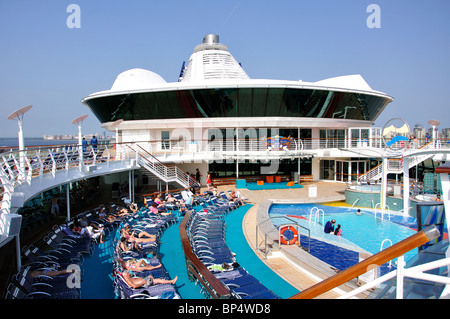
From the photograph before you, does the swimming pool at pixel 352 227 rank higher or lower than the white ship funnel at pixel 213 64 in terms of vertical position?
lower

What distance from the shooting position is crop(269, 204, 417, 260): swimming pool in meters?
10.1

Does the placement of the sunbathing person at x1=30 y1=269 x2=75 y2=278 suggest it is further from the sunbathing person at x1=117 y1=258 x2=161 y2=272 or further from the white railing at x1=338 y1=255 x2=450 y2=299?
the white railing at x1=338 y1=255 x2=450 y2=299

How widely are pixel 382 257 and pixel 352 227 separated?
37.4ft

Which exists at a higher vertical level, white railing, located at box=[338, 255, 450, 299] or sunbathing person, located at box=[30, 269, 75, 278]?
white railing, located at box=[338, 255, 450, 299]

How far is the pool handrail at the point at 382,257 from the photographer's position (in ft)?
4.73

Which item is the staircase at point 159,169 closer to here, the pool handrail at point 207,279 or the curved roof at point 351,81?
the pool handrail at point 207,279

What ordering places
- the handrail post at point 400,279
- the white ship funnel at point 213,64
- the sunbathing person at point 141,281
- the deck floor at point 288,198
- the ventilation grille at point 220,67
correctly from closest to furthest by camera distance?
1. the handrail post at point 400,279
2. the sunbathing person at point 141,281
3. the deck floor at point 288,198
4. the ventilation grille at point 220,67
5. the white ship funnel at point 213,64

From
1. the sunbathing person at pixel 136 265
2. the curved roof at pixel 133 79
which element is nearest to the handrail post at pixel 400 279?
the sunbathing person at pixel 136 265

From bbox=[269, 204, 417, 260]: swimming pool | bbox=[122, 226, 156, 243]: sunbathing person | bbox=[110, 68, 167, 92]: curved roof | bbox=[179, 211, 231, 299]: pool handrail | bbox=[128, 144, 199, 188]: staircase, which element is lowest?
bbox=[269, 204, 417, 260]: swimming pool

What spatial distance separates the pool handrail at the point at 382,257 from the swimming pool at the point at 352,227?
22.3 ft

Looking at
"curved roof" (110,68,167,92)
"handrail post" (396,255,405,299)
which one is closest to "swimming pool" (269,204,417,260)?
"handrail post" (396,255,405,299)

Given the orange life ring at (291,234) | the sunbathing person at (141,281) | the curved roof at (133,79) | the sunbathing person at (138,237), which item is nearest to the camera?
the sunbathing person at (141,281)

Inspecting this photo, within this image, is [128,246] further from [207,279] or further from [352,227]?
[352,227]

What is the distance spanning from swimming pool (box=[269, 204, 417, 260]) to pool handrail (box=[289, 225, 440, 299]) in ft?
22.3
